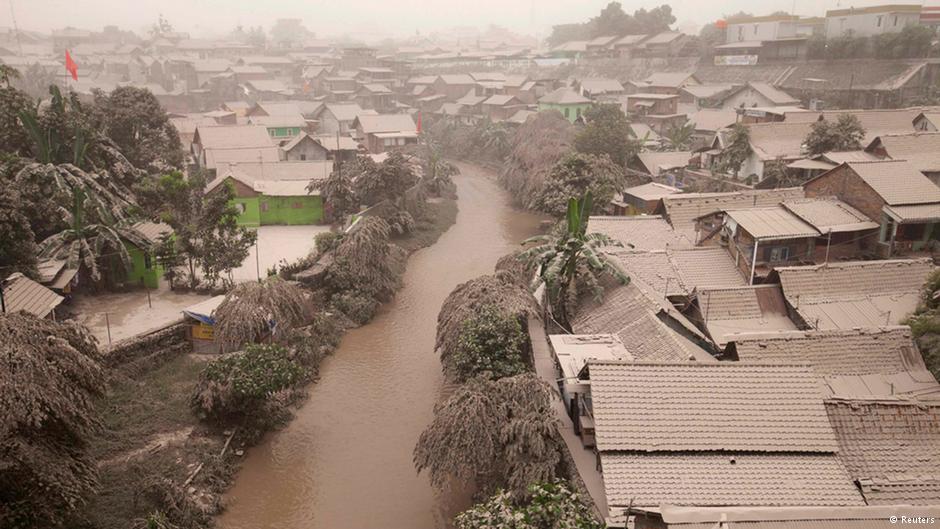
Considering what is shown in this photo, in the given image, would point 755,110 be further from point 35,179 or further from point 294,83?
point 294,83

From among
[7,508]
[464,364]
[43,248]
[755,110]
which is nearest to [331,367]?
[464,364]

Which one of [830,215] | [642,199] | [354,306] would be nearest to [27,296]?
[354,306]

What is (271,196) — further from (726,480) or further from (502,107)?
(502,107)

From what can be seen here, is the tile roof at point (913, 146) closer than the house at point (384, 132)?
Yes

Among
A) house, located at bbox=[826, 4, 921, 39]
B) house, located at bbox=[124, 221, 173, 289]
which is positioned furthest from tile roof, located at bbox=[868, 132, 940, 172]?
house, located at bbox=[826, 4, 921, 39]

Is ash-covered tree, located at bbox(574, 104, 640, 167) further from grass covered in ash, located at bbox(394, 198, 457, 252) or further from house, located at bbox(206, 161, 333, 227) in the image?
house, located at bbox(206, 161, 333, 227)

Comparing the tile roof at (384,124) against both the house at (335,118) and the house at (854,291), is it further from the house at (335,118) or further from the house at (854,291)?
the house at (854,291)

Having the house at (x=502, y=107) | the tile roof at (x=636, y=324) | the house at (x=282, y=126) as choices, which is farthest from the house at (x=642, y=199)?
the house at (x=502, y=107)
